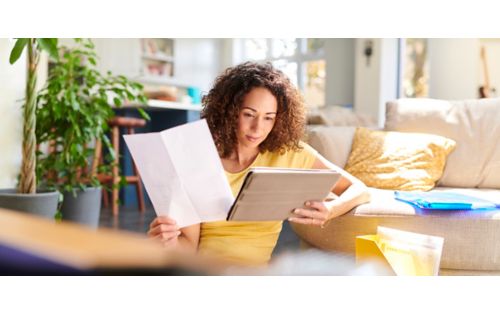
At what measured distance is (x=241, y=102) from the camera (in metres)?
1.41

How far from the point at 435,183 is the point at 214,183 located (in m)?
1.34

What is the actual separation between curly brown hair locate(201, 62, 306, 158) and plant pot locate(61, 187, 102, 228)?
1.38 meters

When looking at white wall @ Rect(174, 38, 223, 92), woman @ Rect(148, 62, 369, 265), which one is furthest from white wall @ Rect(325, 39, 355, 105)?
woman @ Rect(148, 62, 369, 265)

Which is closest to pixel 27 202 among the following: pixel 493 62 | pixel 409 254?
pixel 409 254

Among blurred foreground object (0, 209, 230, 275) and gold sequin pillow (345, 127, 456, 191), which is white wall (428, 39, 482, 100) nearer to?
gold sequin pillow (345, 127, 456, 191)

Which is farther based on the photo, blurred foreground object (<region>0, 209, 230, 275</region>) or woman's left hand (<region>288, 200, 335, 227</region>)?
woman's left hand (<region>288, 200, 335, 227</region>)

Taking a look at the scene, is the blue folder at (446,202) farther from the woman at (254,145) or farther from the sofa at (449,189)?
the woman at (254,145)

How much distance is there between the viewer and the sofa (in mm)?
1515

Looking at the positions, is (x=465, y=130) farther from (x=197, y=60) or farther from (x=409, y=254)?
(x=197, y=60)

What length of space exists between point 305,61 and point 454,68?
6.31 ft

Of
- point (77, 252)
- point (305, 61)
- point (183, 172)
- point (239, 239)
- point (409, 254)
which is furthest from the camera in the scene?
point (305, 61)

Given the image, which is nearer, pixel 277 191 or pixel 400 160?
pixel 277 191
